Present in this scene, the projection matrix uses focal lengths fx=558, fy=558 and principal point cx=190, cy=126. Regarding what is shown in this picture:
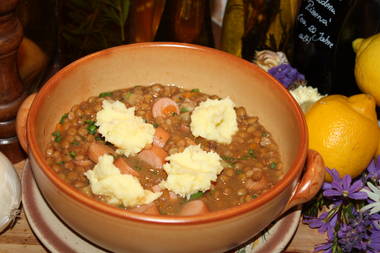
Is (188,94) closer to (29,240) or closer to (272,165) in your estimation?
(272,165)

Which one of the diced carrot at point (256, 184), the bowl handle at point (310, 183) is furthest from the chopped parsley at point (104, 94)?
the bowl handle at point (310, 183)

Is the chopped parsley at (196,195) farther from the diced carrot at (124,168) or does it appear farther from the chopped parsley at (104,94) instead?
the chopped parsley at (104,94)

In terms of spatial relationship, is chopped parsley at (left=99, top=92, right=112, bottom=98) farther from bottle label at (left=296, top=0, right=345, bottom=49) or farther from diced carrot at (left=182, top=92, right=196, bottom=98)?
bottle label at (left=296, top=0, right=345, bottom=49)

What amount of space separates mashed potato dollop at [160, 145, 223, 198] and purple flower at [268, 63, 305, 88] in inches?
25.0

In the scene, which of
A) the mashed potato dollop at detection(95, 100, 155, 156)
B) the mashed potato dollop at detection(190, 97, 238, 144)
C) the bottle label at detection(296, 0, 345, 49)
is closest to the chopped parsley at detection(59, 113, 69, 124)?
the mashed potato dollop at detection(95, 100, 155, 156)

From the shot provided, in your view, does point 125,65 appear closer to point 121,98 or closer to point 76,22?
point 121,98

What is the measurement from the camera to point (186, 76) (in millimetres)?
1973

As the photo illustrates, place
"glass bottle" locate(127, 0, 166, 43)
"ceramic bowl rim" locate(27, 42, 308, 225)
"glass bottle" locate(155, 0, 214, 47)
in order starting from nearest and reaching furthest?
"ceramic bowl rim" locate(27, 42, 308, 225)
"glass bottle" locate(155, 0, 214, 47)
"glass bottle" locate(127, 0, 166, 43)

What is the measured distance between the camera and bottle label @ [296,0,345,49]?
2.07 m

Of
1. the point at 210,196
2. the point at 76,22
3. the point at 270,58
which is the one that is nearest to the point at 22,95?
the point at 76,22

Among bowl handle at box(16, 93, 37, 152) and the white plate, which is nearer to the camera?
the white plate

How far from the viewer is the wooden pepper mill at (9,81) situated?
68.1 inches

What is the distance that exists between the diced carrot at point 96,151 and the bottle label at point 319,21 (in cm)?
97

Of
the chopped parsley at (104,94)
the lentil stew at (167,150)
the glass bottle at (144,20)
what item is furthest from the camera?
the glass bottle at (144,20)
